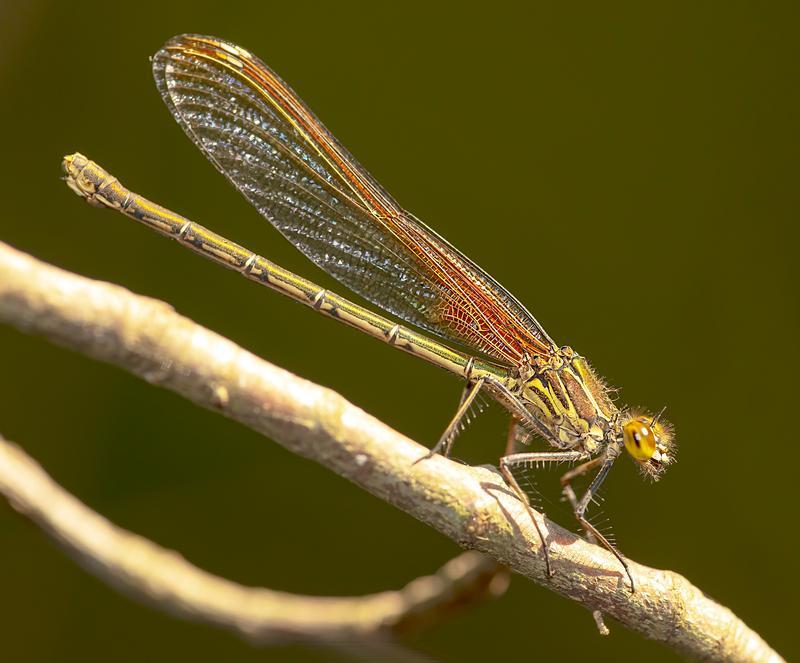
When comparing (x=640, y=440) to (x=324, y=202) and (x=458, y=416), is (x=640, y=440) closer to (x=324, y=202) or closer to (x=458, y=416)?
(x=458, y=416)

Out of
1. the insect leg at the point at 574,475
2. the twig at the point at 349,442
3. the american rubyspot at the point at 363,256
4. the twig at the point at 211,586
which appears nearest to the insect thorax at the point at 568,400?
the american rubyspot at the point at 363,256

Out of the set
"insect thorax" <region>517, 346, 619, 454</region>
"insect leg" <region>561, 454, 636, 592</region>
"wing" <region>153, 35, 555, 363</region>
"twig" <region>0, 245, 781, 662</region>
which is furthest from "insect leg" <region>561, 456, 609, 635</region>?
"twig" <region>0, 245, 781, 662</region>

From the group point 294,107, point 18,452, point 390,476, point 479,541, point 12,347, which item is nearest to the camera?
point 390,476

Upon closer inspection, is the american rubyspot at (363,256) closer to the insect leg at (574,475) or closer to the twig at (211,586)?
the insect leg at (574,475)

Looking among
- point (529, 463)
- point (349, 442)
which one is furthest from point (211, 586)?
point (349, 442)

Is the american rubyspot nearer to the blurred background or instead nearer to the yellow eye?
the yellow eye

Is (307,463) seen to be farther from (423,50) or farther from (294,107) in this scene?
(423,50)

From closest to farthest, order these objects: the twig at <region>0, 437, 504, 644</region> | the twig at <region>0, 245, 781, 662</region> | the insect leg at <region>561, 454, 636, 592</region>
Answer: the twig at <region>0, 245, 781, 662</region> → the twig at <region>0, 437, 504, 644</region> → the insect leg at <region>561, 454, 636, 592</region>

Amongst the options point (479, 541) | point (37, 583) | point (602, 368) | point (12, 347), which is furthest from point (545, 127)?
point (37, 583)
